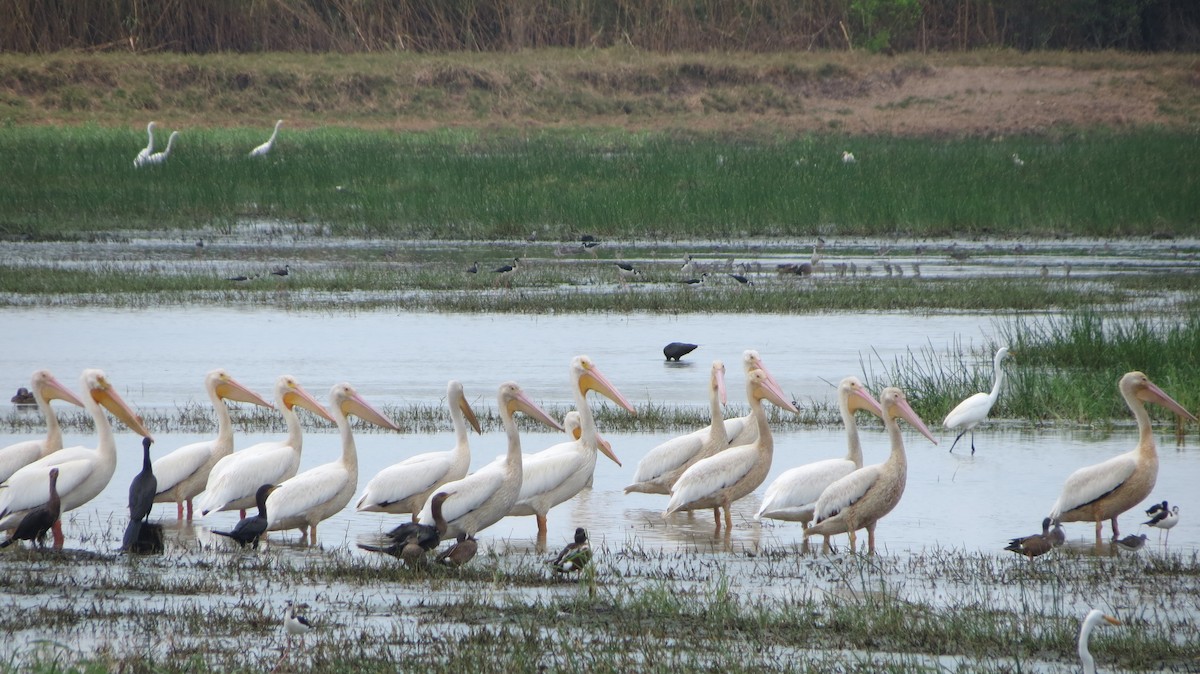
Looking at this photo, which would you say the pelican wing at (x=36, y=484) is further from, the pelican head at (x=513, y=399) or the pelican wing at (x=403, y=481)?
the pelican head at (x=513, y=399)

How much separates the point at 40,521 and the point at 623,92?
127ft

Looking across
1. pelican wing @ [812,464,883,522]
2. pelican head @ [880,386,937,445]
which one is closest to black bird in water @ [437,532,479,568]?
pelican wing @ [812,464,883,522]

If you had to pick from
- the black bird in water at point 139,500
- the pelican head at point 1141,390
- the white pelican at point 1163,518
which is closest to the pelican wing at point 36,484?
the black bird in water at point 139,500

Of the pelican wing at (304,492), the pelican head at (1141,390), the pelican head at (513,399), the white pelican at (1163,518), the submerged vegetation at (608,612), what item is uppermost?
the pelican head at (513,399)

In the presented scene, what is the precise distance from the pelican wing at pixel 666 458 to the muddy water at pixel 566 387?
219 mm

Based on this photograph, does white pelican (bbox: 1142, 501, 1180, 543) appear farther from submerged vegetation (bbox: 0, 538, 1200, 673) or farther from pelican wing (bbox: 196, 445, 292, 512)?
pelican wing (bbox: 196, 445, 292, 512)

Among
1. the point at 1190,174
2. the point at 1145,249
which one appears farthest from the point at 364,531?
the point at 1190,174

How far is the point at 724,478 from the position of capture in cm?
860

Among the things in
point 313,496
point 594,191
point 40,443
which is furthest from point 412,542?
point 594,191

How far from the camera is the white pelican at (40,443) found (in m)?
8.30

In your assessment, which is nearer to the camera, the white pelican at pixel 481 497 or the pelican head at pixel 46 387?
the white pelican at pixel 481 497

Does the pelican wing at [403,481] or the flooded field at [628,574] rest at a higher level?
the pelican wing at [403,481]

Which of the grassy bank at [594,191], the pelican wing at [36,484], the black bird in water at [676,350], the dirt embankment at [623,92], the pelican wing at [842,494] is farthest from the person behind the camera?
the dirt embankment at [623,92]

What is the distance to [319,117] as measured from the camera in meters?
42.1
